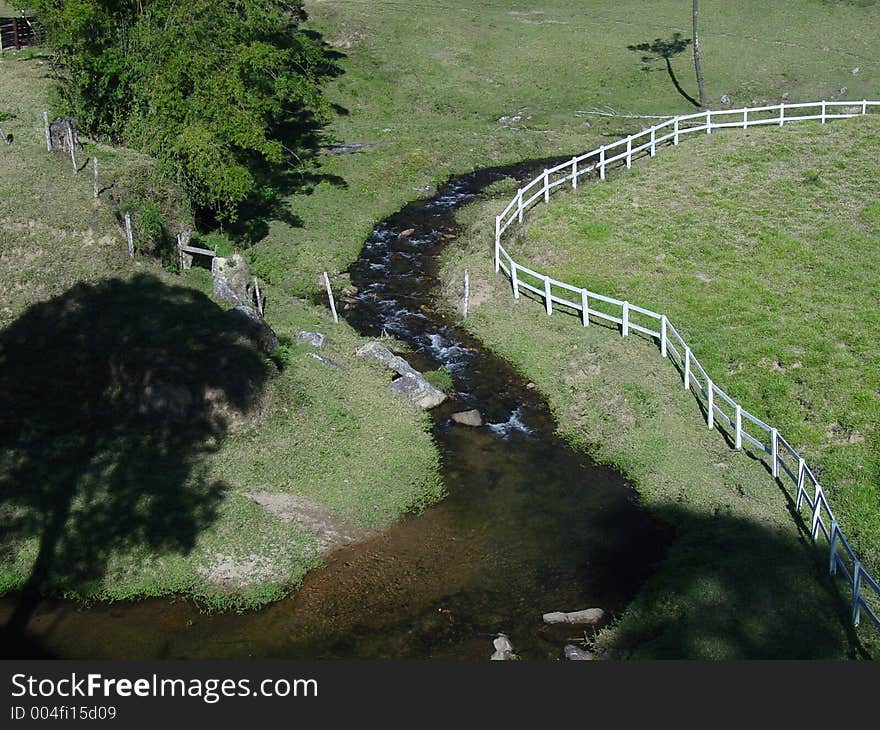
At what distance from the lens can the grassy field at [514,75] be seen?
5344cm

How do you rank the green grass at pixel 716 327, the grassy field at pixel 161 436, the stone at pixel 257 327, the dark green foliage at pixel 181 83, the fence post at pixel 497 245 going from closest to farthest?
the grassy field at pixel 161 436, the green grass at pixel 716 327, the stone at pixel 257 327, the fence post at pixel 497 245, the dark green foliage at pixel 181 83

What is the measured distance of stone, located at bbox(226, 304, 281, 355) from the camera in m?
29.6

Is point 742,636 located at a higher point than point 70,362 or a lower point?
lower

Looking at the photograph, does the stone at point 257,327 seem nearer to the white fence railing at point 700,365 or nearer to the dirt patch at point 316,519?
the dirt patch at point 316,519

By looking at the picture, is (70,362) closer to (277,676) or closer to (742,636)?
(277,676)

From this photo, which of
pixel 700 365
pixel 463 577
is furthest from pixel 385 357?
pixel 463 577

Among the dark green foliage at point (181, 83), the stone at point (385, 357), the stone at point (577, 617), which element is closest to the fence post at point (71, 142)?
the dark green foliage at point (181, 83)

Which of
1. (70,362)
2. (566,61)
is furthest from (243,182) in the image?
(566,61)

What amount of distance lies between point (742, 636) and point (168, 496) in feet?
47.9

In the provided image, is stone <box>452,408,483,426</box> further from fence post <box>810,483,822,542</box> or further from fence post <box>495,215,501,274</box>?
fence post <box>495,215,501,274</box>

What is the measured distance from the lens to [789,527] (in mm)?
22484

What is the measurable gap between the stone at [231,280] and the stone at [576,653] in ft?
64.5

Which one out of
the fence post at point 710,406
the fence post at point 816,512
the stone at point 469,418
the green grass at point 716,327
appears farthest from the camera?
the stone at point 469,418

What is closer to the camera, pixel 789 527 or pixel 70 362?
pixel 789 527
